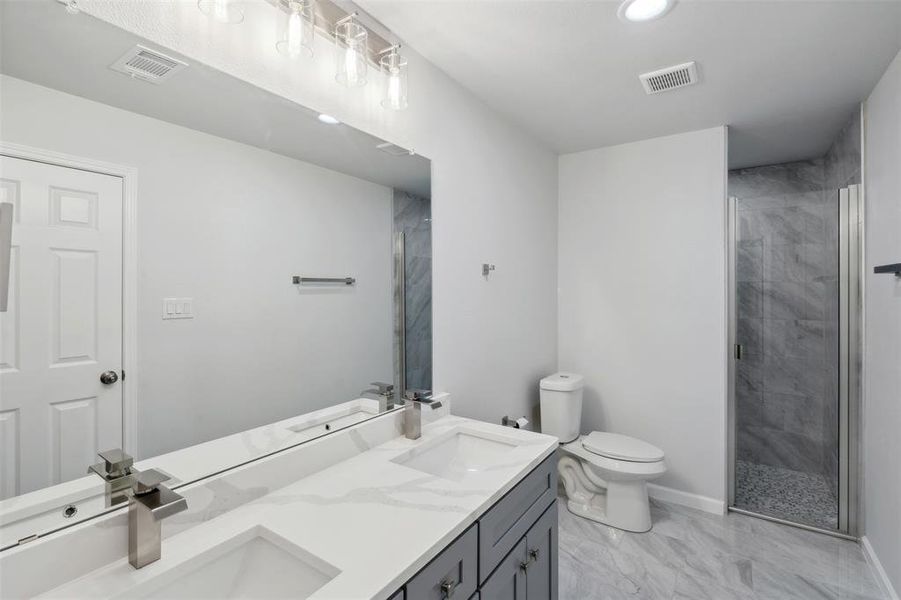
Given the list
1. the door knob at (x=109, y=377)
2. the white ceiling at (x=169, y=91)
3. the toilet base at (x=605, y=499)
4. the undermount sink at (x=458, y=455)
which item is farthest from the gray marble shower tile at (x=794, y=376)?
the door knob at (x=109, y=377)

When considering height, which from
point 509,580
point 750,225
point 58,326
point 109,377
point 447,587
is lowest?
point 509,580

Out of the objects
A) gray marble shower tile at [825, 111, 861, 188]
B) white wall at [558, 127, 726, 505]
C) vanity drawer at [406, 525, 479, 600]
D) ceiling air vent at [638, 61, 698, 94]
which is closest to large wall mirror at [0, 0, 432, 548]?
vanity drawer at [406, 525, 479, 600]

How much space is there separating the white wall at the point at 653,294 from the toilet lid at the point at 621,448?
0.36 metres

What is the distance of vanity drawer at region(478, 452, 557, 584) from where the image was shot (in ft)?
3.87

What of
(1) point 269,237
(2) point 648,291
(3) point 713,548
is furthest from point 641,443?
(1) point 269,237

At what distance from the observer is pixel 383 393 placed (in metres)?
1.69

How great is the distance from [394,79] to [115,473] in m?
1.49

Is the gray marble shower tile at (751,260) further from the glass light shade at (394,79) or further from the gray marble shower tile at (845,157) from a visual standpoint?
the glass light shade at (394,79)

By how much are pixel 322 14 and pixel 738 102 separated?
84.6 inches

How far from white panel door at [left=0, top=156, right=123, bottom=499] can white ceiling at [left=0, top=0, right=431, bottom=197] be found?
19 centimetres

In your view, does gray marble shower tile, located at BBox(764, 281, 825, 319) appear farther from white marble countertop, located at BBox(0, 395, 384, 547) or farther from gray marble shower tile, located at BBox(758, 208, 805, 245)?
white marble countertop, located at BBox(0, 395, 384, 547)

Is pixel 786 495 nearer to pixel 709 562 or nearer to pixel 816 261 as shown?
pixel 709 562

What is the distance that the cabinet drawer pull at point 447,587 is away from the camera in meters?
1.01

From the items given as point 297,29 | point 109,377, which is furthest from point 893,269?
point 109,377
